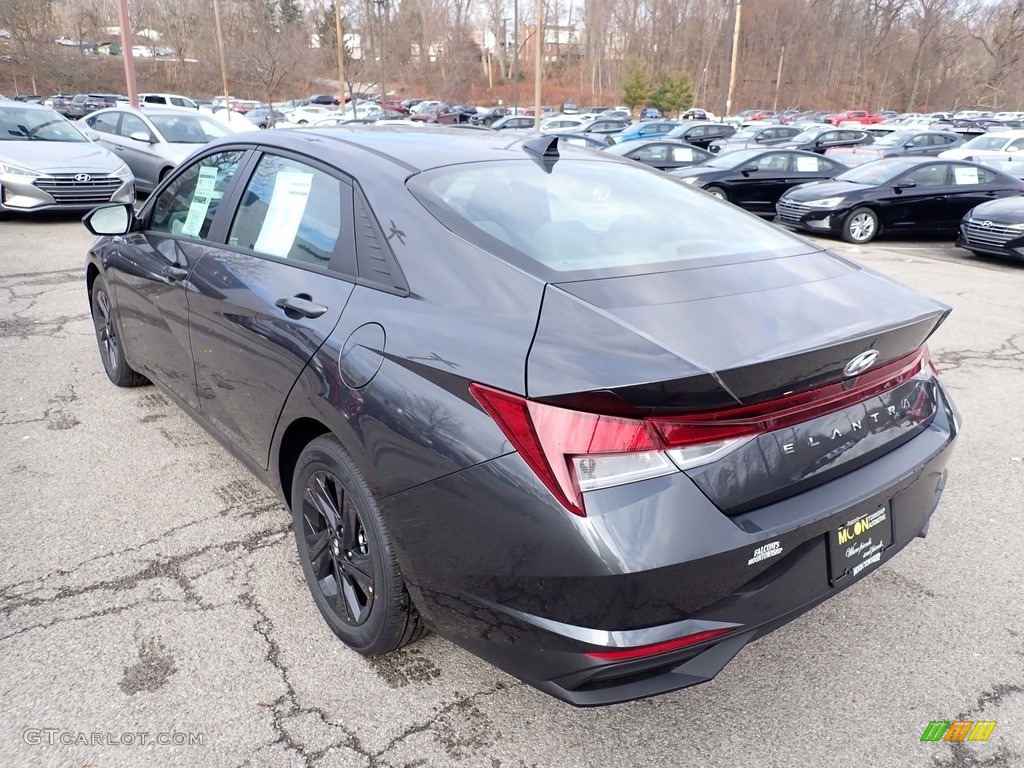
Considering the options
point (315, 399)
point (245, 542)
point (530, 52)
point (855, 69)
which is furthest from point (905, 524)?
point (530, 52)

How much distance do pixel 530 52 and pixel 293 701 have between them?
297ft

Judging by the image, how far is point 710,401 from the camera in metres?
1.70

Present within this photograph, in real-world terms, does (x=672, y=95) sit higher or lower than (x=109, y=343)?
higher

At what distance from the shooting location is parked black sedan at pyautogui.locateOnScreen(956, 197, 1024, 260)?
998 cm

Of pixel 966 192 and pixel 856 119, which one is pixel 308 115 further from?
pixel 966 192

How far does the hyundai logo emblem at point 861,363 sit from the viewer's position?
193 centimetres

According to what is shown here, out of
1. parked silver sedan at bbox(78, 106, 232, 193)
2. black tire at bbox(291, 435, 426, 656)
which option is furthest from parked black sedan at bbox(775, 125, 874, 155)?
black tire at bbox(291, 435, 426, 656)

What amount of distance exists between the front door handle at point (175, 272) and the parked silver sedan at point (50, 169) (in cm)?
807

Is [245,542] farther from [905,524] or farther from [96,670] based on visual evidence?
[905,524]

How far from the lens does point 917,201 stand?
1211cm

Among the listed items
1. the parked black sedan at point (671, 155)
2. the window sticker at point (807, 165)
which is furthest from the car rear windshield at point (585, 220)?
the parked black sedan at point (671, 155)

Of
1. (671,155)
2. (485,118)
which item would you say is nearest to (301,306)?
(671,155)

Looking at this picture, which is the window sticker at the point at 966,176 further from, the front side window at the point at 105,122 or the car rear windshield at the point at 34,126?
the front side window at the point at 105,122

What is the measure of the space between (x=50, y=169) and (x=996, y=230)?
1266 centimetres
